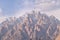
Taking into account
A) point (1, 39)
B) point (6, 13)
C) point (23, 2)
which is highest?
point (23, 2)

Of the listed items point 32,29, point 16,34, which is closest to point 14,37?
point 16,34

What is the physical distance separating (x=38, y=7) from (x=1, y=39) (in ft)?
24.4

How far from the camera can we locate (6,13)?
309 inches

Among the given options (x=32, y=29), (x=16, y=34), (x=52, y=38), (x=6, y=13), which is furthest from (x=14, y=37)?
(x=6, y=13)

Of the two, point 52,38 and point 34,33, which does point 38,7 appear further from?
point 34,33

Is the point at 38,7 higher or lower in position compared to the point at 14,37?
higher

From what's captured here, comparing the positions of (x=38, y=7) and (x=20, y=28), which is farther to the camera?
(x=20, y=28)

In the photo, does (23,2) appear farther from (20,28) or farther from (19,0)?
(20,28)

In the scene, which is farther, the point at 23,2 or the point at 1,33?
the point at 1,33

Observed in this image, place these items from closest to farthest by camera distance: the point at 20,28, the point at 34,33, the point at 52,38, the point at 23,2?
the point at 23,2 < the point at 52,38 < the point at 34,33 < the point at 20,28

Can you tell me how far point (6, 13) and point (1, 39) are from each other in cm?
707

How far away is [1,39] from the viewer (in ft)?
47.3

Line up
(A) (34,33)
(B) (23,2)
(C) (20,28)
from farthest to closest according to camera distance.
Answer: (C) (20,28)
(A) (34,33)
(B) (23,2)

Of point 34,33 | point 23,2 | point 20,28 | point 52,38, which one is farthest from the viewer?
point 20,28
